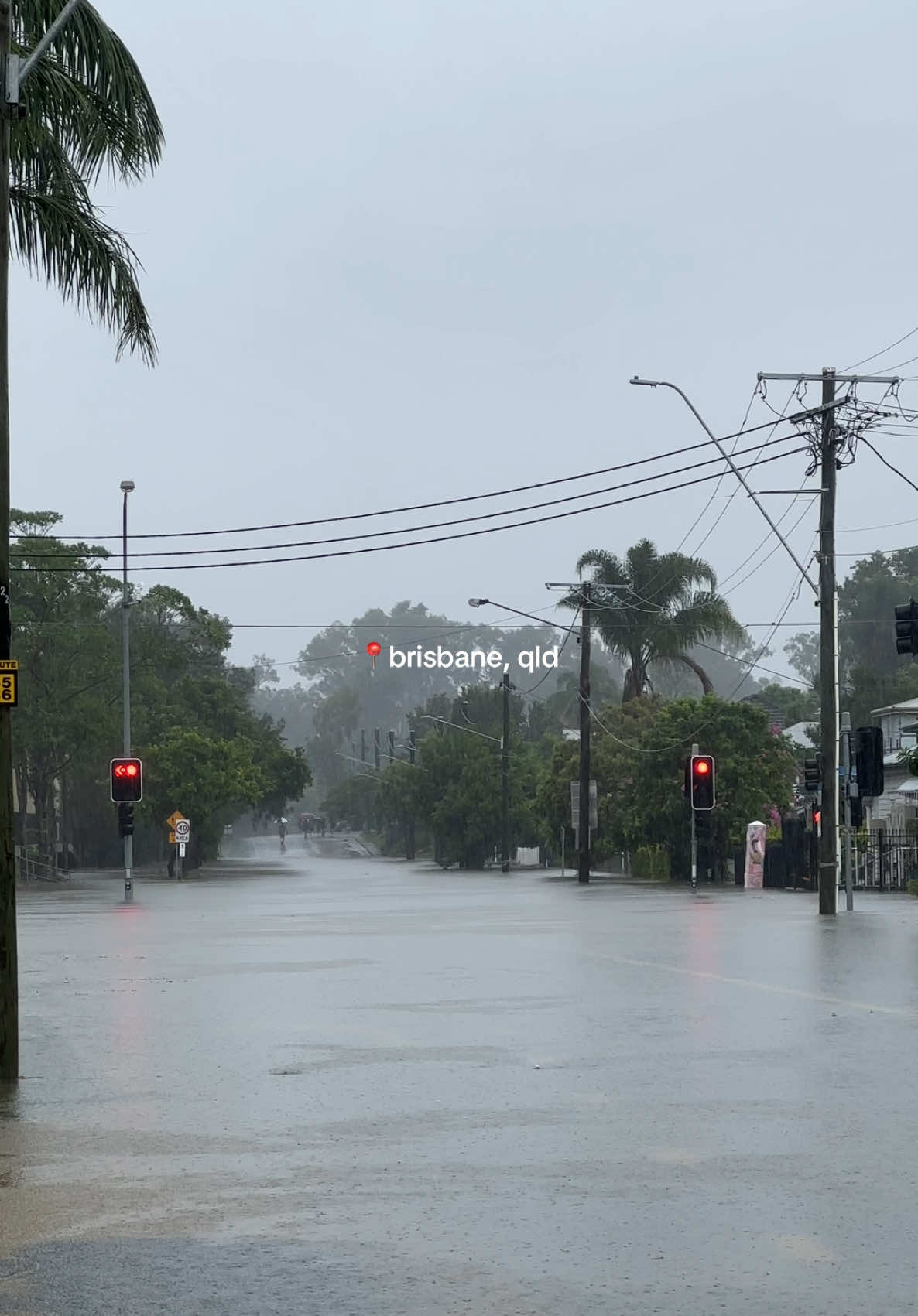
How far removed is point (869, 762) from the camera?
3850 cm

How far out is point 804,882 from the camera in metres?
55.4

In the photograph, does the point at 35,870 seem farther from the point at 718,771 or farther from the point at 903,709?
the point at 903,709

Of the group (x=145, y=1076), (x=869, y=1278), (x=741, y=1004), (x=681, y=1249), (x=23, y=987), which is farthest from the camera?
(x=23, y=987)

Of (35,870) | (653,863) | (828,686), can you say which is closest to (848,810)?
(828,686)

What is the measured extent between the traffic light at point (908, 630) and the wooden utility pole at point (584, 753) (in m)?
29.6

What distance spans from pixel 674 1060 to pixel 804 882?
43.2 metres

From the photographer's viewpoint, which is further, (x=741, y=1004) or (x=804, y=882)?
(x=804, y=882)

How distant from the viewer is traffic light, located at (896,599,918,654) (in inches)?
1265

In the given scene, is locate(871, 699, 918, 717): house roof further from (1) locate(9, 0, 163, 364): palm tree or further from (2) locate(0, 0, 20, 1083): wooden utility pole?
(2) locate(0, 0, 20, 1083): wooden utility pole

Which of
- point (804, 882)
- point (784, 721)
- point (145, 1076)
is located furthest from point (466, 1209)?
point (784, 721)

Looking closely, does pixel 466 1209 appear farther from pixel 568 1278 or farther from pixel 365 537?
pixel 365 537

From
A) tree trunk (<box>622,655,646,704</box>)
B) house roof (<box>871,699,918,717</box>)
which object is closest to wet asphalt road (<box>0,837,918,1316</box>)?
house roof (<box>871,699,918,717</box>)

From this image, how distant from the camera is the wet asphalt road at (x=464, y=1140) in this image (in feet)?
23.1

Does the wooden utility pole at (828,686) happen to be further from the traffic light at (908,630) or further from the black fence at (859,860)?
the black fence at (859,860)
